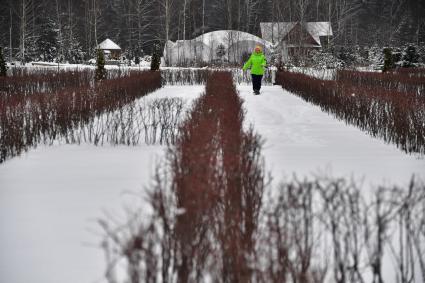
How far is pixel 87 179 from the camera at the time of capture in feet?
18.7

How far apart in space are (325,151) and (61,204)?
421cm

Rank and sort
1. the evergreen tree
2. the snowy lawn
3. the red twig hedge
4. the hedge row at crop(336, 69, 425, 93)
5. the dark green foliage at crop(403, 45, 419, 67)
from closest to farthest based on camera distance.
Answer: the snowy lawn < the red twig hedge < the hedge row at crop(336, 69, 425, 93) < the dark green foliage at crop(403, 45, 419, 67) < the evergreen tree

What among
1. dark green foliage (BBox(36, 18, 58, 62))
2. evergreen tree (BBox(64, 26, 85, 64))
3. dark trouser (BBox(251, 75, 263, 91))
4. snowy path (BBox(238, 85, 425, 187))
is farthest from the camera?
dark green foliage (BBox(36, 18, 58, 62))

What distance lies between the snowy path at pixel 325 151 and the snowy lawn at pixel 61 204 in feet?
5.24

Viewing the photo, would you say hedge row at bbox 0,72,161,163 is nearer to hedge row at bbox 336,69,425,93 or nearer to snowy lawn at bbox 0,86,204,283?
snowy lawn at bbox 0,86,204,283

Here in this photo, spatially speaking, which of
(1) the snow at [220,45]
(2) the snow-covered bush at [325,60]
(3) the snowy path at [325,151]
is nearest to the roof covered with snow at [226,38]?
(1) the snow at [220,45]

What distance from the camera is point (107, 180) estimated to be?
5.65m

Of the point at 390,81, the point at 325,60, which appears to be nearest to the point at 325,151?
the point at 390,81

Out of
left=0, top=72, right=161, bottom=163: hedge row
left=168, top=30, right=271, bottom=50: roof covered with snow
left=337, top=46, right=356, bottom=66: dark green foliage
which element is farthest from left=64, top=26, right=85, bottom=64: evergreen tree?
left=0, top=72, right=161, bottom=163: hedge row

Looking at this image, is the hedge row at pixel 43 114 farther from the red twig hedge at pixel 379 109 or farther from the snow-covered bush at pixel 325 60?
the snow-covered bush at pixel 325 60

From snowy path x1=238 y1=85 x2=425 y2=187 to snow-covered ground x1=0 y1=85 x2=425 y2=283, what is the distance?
0.04ft

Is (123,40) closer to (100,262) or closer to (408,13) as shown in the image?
(408,13)

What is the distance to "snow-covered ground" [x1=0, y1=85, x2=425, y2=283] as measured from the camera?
341 centimetres

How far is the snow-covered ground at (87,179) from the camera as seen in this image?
11.2 feet
